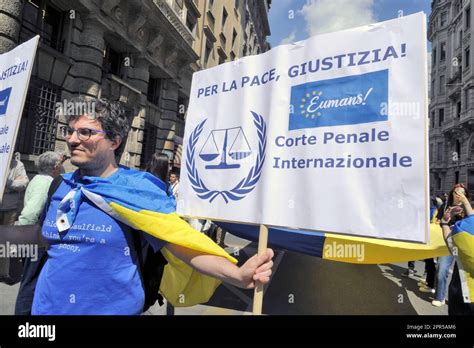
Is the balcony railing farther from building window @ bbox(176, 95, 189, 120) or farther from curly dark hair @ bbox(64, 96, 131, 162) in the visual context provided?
curly dark hair @ bbox(64, 96, 131, 162)

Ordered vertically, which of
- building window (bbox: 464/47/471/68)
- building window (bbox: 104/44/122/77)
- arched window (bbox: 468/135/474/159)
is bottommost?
building window (bbox: 104/44/122/77)

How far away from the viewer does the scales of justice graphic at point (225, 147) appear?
2.14 meters

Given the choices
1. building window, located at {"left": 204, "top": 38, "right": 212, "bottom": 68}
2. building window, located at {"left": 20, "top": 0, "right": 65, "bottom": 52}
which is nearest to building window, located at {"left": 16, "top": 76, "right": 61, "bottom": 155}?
building window, located at {"left": 20, "top": 0, "right": 65, "bottom": 52}

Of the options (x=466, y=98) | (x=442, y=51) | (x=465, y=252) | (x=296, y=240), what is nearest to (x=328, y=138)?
(x=465, y=252)

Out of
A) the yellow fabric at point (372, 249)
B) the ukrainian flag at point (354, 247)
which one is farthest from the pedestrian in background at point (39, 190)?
the yellow fabric at point (372, 249)

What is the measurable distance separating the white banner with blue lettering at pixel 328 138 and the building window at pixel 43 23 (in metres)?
7.34

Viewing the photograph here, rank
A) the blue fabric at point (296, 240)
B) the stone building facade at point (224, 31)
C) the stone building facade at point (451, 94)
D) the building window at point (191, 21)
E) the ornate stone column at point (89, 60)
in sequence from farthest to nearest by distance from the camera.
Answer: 1. the stone building facade at point (451, 94)
2. the stone building facade at point (224, 31)
3. the building window at point (191, 21)
4. the ornate stone column at point (89, 60)
5. the blue fabric at point (296, 240)

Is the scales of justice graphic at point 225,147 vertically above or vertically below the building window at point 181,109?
below

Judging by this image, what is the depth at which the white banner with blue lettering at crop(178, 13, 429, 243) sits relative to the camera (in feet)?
5.32

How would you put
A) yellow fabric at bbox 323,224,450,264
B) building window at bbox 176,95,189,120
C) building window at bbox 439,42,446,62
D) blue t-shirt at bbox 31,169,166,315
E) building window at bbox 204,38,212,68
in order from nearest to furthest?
1. blue t-shirt at bbox 31,169,166,315
2. yellow fabric at bbox 323,224,450,264
3. building window at bbox 176,95,189,120
4. building window at bbox 204,38,212,68
5. building window at bbox 439,42,446,62

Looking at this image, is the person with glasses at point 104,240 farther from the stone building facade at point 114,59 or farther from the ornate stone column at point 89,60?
the ornate stone column at point 89,60

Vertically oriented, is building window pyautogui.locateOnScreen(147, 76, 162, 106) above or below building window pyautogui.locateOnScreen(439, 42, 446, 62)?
below

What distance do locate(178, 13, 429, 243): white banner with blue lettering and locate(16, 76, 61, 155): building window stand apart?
6694 millimetres
